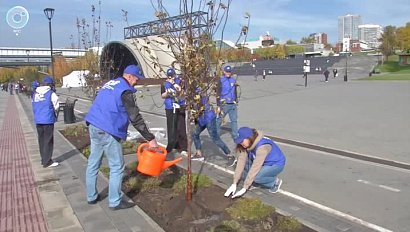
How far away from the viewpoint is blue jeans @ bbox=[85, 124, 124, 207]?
4.76m

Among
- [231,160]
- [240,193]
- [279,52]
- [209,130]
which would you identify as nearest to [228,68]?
[209,130]

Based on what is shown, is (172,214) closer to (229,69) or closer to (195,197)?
(195,197)

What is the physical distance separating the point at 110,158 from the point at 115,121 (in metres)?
0.45

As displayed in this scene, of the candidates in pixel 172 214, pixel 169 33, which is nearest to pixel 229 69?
pixel 169 33

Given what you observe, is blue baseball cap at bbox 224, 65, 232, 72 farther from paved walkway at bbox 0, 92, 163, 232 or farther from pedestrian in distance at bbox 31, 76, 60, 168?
pedestrian in distance at bbox 31, 76, 60, 168

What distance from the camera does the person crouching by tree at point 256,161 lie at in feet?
18.1

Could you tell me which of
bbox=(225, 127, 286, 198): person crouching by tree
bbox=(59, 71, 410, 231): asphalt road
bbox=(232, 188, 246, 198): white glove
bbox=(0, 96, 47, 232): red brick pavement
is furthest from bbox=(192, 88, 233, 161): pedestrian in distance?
bbox=(0, 96, 47, 232): red brick pavement

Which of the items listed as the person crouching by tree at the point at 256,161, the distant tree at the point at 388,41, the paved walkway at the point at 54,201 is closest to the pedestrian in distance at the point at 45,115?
the paved walkway at the point at 54,201

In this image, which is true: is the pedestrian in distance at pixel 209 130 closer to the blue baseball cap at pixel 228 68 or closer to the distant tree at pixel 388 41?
the blue baseball cap at pixel 228 68

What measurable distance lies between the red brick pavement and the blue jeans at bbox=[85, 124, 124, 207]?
0.82 metres

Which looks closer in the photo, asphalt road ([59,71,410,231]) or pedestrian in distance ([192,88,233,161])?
asphalt road ([59,71,410,231])

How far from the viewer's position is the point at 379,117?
13.8 meters

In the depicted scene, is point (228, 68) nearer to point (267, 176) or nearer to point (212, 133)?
point (212, 133)

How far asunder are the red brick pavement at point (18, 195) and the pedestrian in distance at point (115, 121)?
3.17 ft
